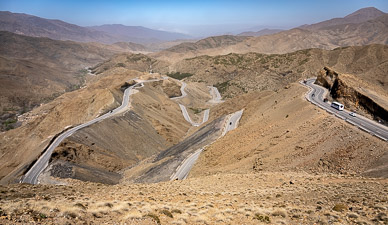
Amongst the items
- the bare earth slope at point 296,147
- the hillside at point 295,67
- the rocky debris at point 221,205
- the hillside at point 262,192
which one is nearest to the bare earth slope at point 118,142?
the hillside at point 262,192

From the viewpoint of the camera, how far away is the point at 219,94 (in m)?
120

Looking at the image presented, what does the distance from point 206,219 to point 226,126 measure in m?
34.2

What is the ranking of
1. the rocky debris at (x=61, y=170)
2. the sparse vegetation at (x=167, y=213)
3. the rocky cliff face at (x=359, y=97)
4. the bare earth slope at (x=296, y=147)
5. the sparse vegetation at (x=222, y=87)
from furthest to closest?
the sparse vegetation at (x=222, y=87) < the rocky debris at (x=61, y=170) < the rocky cliff face at (x=359, y=97) < the bare earth slope at (x=296, y=147) < the sparse vegetation at (x=167, y=213)

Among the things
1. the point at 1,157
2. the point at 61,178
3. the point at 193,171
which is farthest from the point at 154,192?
the point at 1,157

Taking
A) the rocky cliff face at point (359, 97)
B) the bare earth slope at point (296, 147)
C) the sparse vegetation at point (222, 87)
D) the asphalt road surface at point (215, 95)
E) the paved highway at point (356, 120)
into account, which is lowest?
the asphalt road surface at point (215, 95)

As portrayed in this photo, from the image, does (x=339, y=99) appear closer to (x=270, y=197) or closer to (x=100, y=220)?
(x=270, y=197)

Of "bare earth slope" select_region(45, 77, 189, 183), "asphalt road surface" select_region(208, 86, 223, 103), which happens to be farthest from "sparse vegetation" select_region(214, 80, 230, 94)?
"bare earth slope" select_region(45, 77, 189, 183)

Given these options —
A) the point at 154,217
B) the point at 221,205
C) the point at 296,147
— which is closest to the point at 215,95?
the point at 296,147

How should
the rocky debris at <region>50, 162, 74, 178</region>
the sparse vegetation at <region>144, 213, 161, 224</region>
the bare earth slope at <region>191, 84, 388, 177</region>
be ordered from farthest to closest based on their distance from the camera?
the rocky debris at <region>50, 162, 74, 178</region>, the bare earth slope at <region>191, 84, 388, 177</region>, the sparse vegetation at <region>144, 213, 161, 224</region>

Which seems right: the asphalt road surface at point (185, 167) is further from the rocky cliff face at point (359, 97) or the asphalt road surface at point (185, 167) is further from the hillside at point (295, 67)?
the hillside at point (295, 67)

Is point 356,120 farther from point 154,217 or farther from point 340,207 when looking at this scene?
point 154,217

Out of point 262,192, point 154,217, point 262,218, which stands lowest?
point 262,192

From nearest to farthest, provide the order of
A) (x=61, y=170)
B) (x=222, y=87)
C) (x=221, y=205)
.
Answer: (x=221, y=205) < (x=61, y=170) < (x=222, y=87)

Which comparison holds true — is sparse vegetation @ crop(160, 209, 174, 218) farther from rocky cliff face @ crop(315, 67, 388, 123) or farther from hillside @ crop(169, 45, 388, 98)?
hillside @ crop(169, 45, 388, 98)
